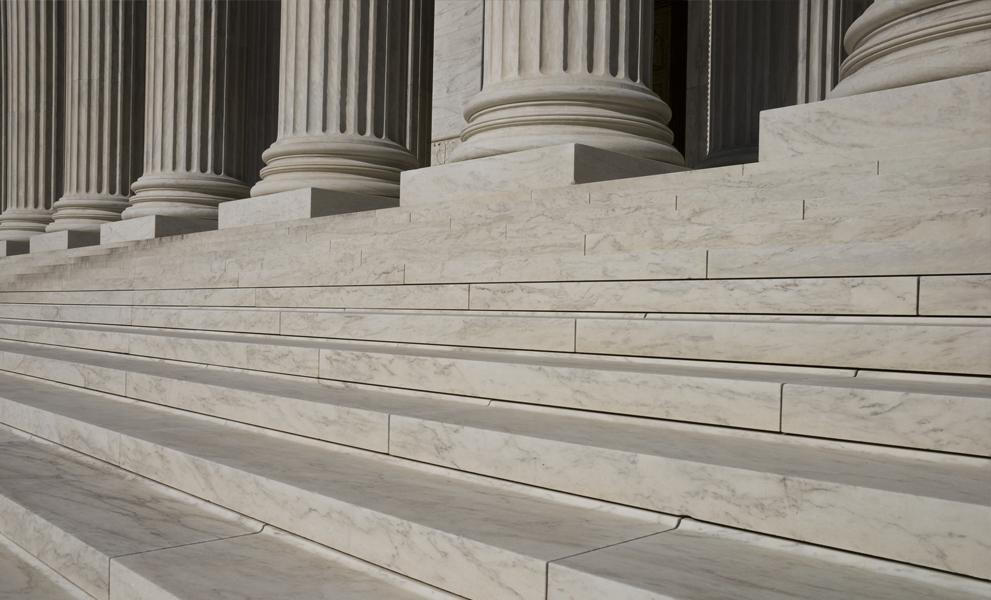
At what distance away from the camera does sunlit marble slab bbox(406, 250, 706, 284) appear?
26.0 ft

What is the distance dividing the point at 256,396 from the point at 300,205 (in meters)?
10.6

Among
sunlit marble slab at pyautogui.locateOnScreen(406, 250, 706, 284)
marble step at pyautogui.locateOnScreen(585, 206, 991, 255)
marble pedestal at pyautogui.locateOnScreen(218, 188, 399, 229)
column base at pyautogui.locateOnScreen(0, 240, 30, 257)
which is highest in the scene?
marble pedestal at pyautogui.locateOnScreen(218, 188, 399, 229)

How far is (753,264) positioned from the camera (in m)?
7.34

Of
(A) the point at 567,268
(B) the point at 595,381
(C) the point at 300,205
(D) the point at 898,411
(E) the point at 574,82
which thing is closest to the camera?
(D) the point at 898,411

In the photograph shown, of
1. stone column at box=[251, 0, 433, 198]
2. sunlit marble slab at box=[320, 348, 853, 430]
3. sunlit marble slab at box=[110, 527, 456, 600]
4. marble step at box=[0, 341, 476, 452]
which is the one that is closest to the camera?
sunlit marble slab at box=[110, 527, 456, 600]

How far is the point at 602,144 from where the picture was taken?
44.1 feet

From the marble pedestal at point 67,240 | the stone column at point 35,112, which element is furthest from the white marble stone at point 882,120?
the stone column at point 35,112

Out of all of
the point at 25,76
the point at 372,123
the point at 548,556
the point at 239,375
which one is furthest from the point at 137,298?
the point at 25,76

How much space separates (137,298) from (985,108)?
591 inches

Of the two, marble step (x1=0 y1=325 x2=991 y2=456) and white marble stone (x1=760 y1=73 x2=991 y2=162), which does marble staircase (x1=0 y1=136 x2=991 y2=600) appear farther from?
white marble stone (x1=760 y1=73 x2=991 y2=162)

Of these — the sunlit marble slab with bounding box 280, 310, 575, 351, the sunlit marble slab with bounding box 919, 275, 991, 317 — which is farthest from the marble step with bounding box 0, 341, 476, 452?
the sunlit marble slab with bounding box 919, 275, 991, 317

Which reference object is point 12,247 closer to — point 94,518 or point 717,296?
point 94,518

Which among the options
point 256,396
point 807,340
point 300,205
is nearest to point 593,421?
point 807,340

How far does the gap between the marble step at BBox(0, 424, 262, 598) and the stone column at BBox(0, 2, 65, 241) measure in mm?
30319
